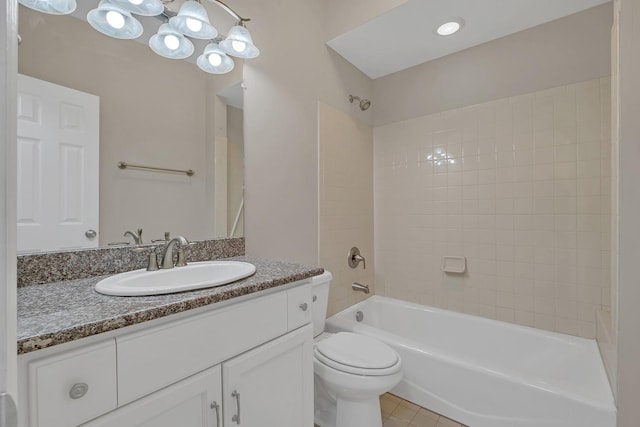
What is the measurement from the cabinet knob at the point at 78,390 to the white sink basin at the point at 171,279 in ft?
0.77

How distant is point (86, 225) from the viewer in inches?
42.8

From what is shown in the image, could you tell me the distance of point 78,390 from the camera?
605 mm

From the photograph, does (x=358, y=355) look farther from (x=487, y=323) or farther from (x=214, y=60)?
(x=214, y=60)

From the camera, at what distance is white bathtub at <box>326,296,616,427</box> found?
47.9 inches

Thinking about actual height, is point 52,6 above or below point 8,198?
above

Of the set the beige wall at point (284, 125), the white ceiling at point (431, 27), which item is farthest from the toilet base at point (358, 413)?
the white ceiling at point (431, 27)

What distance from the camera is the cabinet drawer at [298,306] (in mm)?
1096

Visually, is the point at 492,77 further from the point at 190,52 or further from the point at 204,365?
the point at 204,365

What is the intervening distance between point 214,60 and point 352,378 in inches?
66.3

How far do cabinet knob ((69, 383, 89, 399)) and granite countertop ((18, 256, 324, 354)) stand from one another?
108mm

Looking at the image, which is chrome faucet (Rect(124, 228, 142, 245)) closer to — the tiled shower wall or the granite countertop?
the granite countertop

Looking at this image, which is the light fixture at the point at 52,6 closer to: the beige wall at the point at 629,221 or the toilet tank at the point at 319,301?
the toilet tank at the point at 319,301

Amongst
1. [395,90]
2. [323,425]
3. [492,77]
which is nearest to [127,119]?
[323,425]

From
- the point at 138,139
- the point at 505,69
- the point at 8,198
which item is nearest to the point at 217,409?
the point at 8,198
